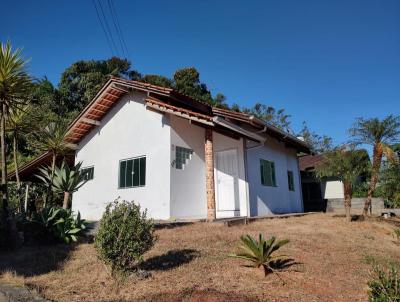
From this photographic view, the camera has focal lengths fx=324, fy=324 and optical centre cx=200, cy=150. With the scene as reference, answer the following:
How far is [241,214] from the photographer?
40.8 feet

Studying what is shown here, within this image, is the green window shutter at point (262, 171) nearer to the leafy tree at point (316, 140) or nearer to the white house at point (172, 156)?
the white house at point (172, 156)

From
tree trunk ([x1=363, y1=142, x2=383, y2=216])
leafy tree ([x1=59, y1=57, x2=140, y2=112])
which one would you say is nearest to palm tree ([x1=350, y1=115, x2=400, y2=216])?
tree trunk ([x1=363, y1=142, x2=383, y2=216])

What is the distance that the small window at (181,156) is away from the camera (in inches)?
471

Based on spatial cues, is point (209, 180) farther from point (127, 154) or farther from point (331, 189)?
point (331, 189)

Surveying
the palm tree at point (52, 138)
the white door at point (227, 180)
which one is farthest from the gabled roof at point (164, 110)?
the white door at point (227, 180)

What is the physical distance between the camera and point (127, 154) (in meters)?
13.2

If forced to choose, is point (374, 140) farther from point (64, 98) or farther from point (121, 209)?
point (64, 98)

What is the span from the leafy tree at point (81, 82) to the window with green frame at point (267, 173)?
20762mm

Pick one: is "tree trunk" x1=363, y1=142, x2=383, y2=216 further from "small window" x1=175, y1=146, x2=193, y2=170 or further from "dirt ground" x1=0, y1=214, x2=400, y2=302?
"small window" x1=175, y1=146, x2=193, y2=170

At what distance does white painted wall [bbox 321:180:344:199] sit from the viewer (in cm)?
2200

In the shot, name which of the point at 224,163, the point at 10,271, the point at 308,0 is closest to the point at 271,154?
the point at 224,163

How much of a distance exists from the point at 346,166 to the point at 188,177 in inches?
253

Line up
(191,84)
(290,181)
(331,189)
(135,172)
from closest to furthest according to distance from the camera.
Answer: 1. (135,172)
2. (290,181)
3. (331,189)
4. (191,84)

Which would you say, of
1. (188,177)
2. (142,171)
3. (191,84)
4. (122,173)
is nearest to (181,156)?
(188,177)
